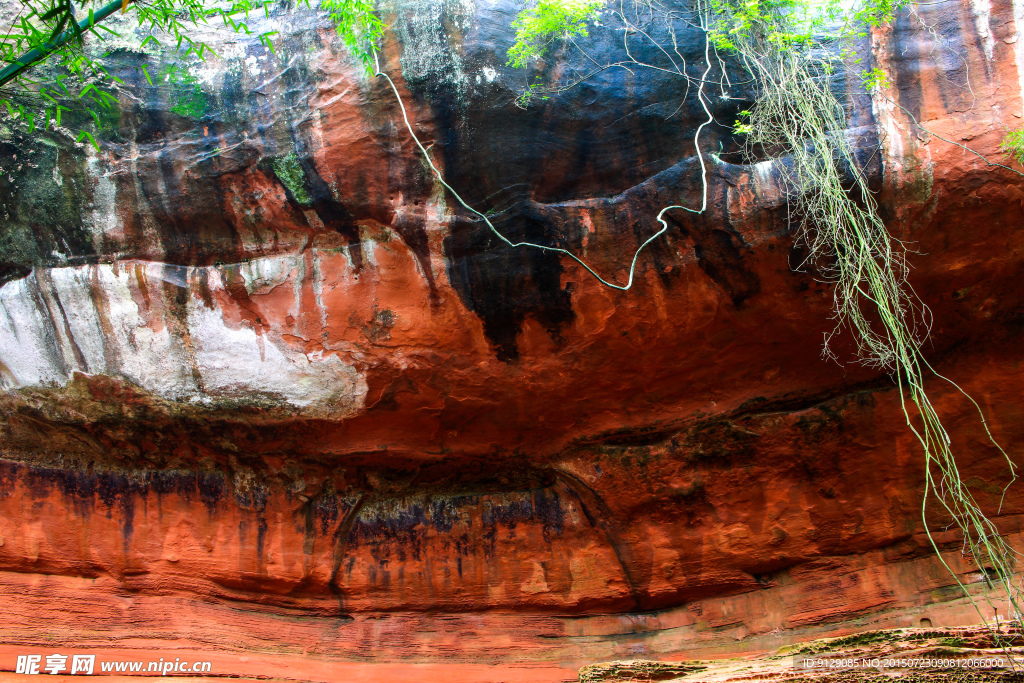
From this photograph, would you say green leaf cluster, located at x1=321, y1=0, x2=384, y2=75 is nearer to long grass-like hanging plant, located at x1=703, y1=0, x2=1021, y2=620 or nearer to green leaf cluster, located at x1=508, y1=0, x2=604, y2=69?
green leaf cluster, located at x1=508, y1=0, x2=604, y2=69

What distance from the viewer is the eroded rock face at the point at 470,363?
151 inches

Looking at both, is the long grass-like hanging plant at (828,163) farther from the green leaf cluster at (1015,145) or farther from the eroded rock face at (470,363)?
the green leaf cluster at (1015,145)

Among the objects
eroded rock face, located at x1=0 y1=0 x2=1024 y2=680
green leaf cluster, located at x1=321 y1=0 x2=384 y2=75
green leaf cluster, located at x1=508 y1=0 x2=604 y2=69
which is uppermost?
green leaf cluster, located at x1=321 y1=0 x2=384 y2=75

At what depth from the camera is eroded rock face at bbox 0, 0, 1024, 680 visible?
12.6 feet

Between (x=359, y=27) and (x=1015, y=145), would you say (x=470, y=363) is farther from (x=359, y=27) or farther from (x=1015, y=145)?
(x=1015, y=145)

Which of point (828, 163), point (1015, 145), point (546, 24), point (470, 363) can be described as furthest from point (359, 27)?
point (1015, 145)

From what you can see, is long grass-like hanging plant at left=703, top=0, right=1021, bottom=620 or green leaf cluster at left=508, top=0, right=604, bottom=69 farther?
green leaf cluster at left=508, top=0, right=604, bottom=69

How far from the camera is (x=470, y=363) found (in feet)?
13.9

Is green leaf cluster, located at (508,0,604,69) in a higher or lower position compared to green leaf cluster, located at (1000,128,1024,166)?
higher

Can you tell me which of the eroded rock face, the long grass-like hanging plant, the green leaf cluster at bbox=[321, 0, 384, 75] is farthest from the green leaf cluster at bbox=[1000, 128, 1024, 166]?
the green leaf cluster at bbox=[321, 0, 384, 75]

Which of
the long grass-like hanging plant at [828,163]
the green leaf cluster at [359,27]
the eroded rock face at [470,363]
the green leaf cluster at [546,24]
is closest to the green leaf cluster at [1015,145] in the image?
the eroded rock face at [470,363]

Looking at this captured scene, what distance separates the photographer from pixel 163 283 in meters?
4.10

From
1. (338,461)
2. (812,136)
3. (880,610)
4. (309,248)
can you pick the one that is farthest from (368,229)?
(880,610)

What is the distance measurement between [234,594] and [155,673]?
634 mm
